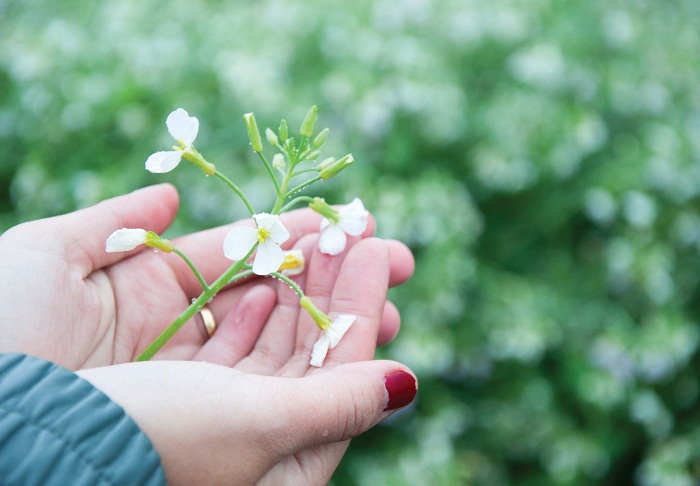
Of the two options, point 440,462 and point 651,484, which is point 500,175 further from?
point 651,484

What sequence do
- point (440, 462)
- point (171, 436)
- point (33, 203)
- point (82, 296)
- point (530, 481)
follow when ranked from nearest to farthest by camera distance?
point (171, 436) < point (82, 296) < point (440, 462) < point (33, 203) < point (530, 481)

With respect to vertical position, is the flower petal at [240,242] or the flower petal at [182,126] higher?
the flower petal at [182,126]

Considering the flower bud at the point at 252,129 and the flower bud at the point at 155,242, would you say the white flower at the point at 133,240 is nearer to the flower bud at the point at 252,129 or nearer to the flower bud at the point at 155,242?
the flower bud at the point at 155,242

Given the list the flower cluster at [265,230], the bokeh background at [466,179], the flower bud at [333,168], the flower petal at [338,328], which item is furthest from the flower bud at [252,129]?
the bokeh background at [466,179]

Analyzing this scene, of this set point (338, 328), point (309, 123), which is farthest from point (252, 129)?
point (338, 328)

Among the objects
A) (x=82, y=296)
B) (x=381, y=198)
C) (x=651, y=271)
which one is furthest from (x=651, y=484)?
(x=82, y=296)

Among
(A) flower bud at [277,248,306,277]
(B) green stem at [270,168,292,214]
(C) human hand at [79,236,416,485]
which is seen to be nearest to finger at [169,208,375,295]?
(A) flower bud at [277,248,306,277]
